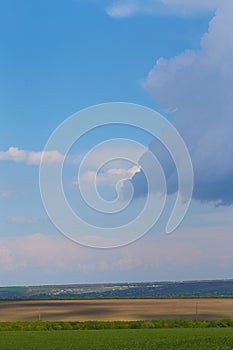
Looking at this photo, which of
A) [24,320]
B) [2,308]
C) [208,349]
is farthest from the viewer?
[2,308]

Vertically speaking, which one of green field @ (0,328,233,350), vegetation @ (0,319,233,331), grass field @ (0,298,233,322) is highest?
grass field @ (0,298,233,322)

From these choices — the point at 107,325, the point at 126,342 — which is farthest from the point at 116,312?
the point at 126,342

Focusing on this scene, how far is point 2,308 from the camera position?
11719cm

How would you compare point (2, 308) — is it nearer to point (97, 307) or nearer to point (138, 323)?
point (97, 307)

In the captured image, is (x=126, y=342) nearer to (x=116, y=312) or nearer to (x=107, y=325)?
(x=107, y=325)

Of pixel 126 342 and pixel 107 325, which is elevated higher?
pixel 107 325

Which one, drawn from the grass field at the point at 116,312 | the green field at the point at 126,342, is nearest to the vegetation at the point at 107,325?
the grass field at the point at 116,312

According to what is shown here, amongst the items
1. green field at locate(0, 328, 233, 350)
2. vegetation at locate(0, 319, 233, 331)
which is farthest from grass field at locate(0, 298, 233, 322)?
green field at locate(0, 328, 233, 350)

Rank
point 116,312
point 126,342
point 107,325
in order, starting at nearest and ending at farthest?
1. point 126,342
2. point 107,325
3. point 116,312

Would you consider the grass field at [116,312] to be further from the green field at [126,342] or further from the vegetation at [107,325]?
the green field at [126,342]

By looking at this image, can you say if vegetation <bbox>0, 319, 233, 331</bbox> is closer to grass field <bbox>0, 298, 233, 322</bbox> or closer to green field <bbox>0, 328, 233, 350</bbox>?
grass field <bbox>0, 298, 233, 322</bbox>

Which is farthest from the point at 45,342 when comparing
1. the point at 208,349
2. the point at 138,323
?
the point at 138,323

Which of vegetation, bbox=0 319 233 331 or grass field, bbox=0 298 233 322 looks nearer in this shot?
vegetation, bbox=0 319 233 331

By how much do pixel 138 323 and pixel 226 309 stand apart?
2711 centimetres
